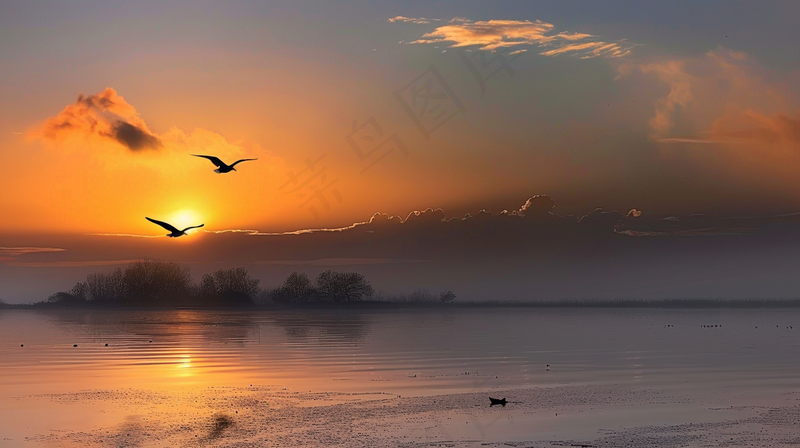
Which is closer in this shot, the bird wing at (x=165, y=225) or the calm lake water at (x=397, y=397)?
the calm lake water at (x=397, y=397)

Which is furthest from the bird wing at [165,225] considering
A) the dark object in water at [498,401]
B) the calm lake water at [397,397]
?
the dark object in water at [498,401]

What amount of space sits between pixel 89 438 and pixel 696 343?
56.3 metres

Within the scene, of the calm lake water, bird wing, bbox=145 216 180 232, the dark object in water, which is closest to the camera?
the calm lake water

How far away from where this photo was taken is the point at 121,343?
2704 inches

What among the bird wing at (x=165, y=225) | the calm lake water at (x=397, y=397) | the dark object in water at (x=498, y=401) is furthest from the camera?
the bird wing at (x=165, y=225)

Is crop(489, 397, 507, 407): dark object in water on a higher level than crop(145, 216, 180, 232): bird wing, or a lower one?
lower

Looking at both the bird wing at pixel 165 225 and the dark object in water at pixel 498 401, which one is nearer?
the dark object in water at pixel 498 401

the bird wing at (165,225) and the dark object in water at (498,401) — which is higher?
the bird wing at (165,225)

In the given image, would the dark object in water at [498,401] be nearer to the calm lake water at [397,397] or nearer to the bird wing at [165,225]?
the calm lake water at [397,397]

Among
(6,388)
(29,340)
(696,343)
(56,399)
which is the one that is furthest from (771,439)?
(29,340)

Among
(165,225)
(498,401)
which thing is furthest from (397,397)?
(165,225)

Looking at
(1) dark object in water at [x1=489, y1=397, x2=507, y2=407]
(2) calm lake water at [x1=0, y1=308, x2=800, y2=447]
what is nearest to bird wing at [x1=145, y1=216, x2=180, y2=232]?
(2) calm lake water at [x1=0, y1=308, x2=800, y2=447]

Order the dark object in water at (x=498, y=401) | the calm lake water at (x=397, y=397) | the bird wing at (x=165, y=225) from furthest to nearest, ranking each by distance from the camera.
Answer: the bird wing at (x=165, y=225) < the dark object in water at (x=498, y=401) < the calm lake water at (x=397, y=397)

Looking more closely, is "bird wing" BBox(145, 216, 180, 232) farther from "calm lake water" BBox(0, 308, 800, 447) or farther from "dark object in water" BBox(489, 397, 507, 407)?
"dark object in water" BBox(489, 397, 507, 407)
